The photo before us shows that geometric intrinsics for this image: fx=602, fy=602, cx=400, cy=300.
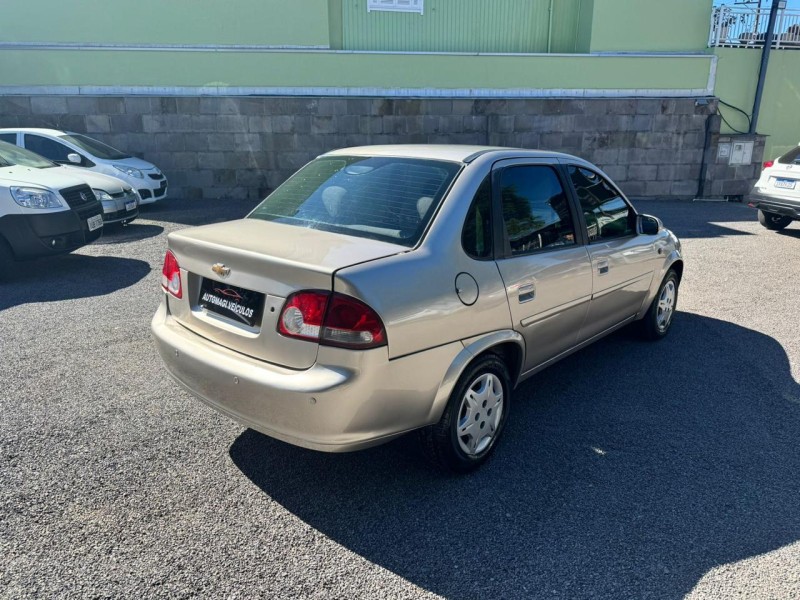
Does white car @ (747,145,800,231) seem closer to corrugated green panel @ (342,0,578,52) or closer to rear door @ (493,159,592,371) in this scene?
corrugated green panel @ (342,0,578,52)

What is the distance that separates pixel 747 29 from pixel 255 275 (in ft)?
55.4

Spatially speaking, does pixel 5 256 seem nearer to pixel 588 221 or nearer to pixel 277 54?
pixel 588 221

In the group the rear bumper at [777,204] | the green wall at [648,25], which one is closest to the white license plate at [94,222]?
the rear bumper at [777,204]

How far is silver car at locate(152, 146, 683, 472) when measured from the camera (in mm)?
2646

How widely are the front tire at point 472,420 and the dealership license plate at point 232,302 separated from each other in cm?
103

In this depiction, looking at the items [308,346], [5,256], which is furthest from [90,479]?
[5,256]

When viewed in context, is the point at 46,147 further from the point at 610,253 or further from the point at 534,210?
the point at 610,253

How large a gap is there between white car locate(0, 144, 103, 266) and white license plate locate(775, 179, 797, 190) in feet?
34.2

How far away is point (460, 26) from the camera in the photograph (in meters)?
14.1

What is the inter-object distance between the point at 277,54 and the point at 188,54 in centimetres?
186

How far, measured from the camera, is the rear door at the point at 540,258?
341 cm

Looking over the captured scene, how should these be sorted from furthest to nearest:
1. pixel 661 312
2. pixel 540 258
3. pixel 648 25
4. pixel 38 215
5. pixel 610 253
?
pixel 648 25, pixel 38 215, pixel 661 312, pixel 610 253, pixel 540 258

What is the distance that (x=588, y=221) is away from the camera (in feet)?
13.6

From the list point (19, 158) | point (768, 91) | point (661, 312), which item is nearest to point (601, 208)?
point (661, 312)
